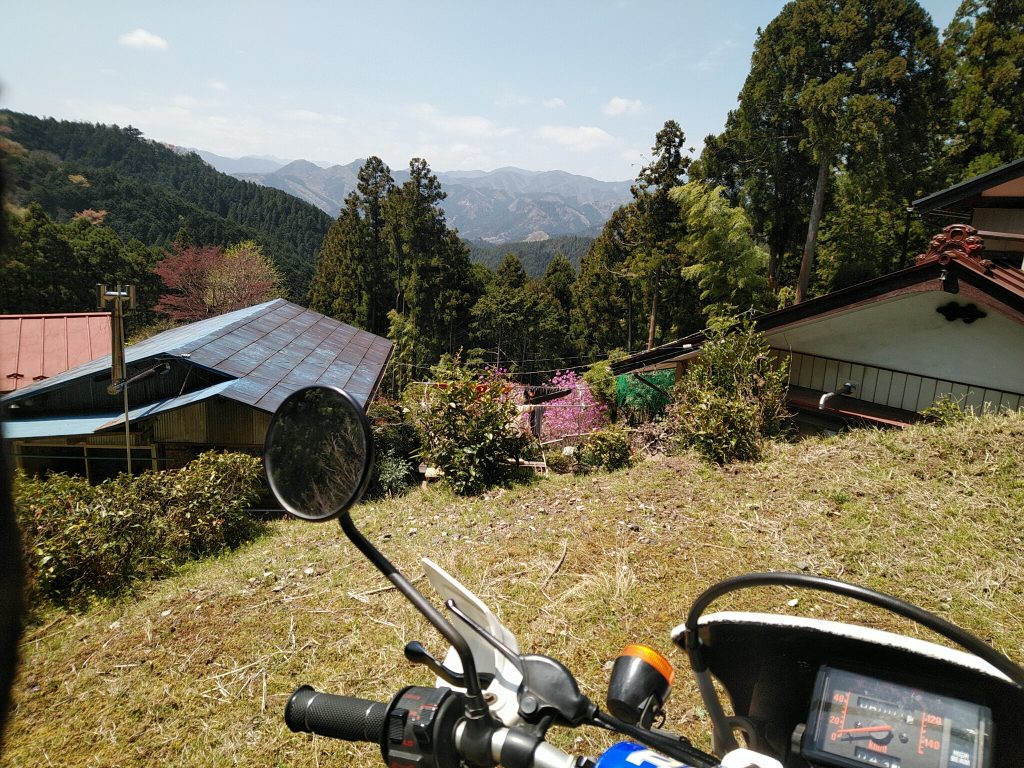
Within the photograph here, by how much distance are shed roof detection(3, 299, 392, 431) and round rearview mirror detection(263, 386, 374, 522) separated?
7297 millimetres

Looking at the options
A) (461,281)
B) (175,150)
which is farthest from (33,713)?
(175,150)

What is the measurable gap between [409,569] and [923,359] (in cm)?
A: 732

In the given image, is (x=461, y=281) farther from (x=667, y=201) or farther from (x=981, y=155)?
(x=981, y=155)

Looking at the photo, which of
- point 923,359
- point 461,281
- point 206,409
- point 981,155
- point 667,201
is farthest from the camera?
point 461,281

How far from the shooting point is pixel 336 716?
120cm

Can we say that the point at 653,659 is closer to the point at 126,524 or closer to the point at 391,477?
the point at 126,524

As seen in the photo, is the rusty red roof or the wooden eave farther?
the rusty red roof

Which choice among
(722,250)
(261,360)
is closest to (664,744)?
(261,360)

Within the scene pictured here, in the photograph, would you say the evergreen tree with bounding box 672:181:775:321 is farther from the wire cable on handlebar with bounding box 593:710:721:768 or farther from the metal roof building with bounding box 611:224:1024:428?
the wire cable on handlebar with bounding box 593:710:721:768

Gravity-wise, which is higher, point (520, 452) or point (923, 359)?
point (923, 359)

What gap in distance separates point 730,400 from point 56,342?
66.6 feet

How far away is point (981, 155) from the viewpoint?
1997cm

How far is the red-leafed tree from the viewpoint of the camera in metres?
32.8

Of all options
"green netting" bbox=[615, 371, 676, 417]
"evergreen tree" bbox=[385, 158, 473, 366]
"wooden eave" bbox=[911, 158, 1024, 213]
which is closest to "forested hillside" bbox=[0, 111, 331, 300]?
"green netting" bbox=[615, 371, 676, 417]
